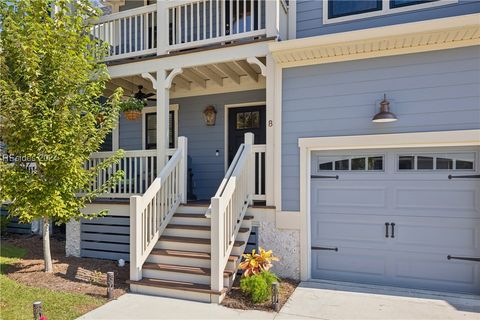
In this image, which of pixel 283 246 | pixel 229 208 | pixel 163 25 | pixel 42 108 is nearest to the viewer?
pixel 229 208

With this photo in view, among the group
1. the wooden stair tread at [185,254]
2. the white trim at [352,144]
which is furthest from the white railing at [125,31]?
the wooden stair tread at [185,254]

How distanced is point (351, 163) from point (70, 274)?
4756 millimetres

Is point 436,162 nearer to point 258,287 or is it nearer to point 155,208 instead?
point 258,287

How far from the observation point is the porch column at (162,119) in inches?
223

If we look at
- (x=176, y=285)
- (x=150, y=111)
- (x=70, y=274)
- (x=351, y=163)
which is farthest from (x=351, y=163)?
(x=150, y=111)

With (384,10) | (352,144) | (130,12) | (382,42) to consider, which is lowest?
(352,144)

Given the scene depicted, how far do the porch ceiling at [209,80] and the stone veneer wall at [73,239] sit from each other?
10.1 feet

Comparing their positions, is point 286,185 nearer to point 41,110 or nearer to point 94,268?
point 94,268

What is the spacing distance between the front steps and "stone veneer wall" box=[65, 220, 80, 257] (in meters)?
2.22

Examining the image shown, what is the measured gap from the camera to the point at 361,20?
5.07m

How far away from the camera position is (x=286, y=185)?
505 centimetres

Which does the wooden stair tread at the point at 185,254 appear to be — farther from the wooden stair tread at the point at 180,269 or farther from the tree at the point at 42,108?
the tree at the point at 42,108

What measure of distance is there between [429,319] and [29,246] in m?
7.34

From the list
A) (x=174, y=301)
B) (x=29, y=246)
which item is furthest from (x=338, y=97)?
(x=29, y=246)
